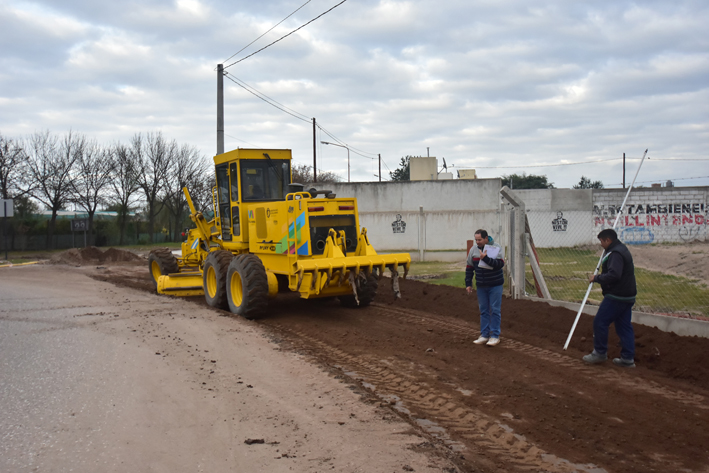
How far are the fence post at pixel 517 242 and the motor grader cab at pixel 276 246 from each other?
2216 millimetres

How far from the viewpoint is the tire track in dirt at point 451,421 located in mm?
4234

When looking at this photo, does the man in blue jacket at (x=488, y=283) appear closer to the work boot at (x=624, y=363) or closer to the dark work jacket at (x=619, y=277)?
the dark work jacket at (x=619, y=277)

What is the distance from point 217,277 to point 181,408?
6059 millimetres

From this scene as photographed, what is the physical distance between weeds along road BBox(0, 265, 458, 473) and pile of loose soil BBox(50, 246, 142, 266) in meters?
17.9

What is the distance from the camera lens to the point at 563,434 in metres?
4.73

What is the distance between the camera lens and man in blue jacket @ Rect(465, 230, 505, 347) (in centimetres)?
773

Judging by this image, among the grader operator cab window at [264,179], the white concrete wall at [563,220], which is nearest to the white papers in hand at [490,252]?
the grader operator cab window at [264,179]

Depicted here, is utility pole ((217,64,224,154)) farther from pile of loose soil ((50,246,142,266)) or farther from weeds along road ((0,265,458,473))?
weeds along road ((0,265,458,473))

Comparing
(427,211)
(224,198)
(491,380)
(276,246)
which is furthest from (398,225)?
(491,380)

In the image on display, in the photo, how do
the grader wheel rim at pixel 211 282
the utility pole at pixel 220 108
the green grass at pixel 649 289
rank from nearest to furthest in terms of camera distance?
the green grass at pixel 649 289
the grader wheel rim at pixel 211 282
the utility pole at pixel 220 108

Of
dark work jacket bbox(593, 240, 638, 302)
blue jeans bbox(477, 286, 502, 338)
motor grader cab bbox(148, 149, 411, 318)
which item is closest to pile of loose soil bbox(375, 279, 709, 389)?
blue jeans bbox(477, 286, 502, 338)

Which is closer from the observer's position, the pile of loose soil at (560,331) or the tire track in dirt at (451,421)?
the tire track in dirt at (451,421)

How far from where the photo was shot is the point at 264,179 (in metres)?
11.8

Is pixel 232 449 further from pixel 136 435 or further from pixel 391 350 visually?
pixel 391 350
